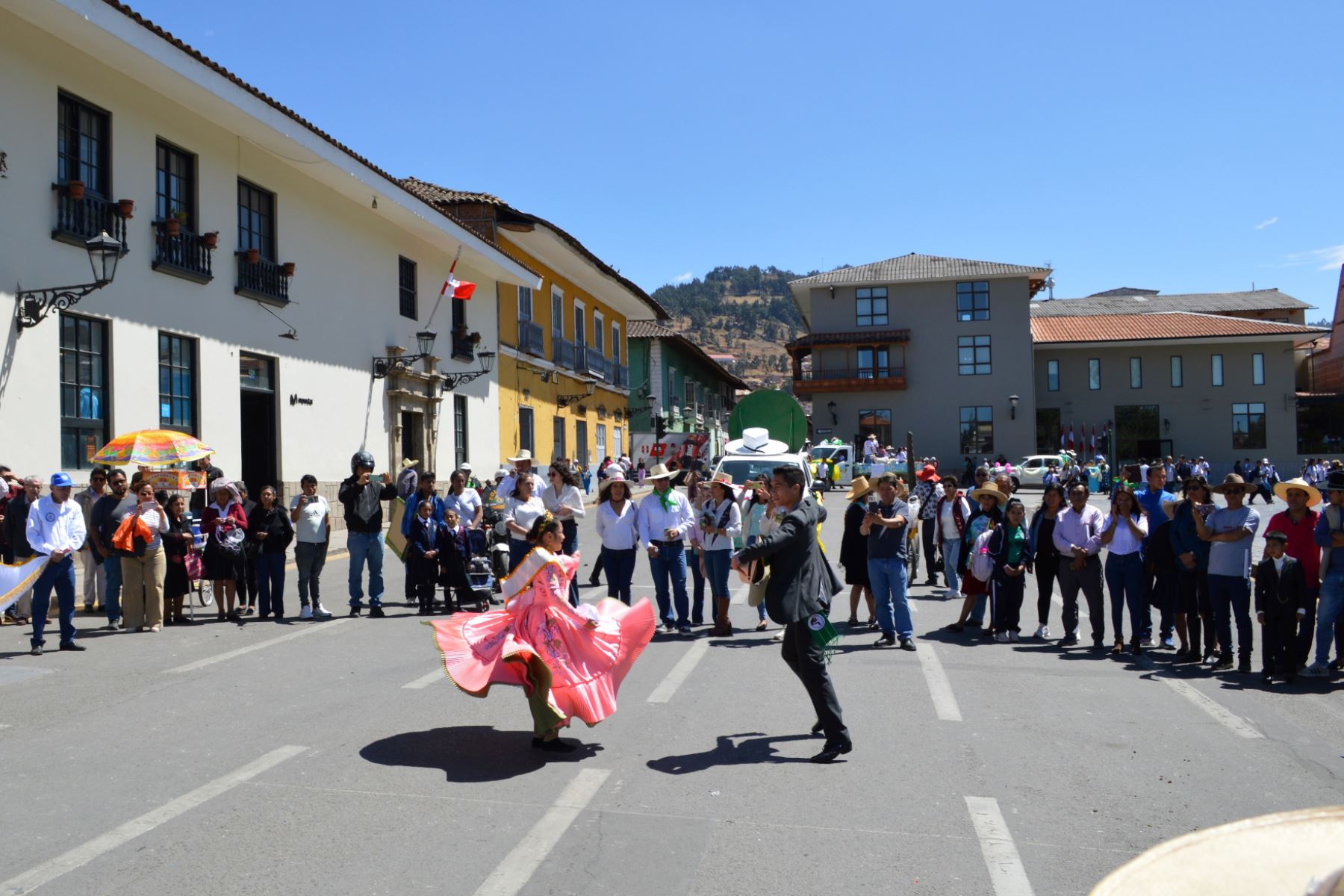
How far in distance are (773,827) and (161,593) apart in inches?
314

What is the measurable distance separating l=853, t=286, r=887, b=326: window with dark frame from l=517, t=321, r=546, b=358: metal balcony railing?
27.0 meters

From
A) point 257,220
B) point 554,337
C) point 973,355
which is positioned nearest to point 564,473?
point 257,220

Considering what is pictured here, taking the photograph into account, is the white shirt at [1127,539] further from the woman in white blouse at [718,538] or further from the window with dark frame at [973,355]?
the window with dark frame at [973,355]

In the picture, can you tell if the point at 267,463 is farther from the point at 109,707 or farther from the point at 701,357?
the point at 701,357

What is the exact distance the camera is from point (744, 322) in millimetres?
166250

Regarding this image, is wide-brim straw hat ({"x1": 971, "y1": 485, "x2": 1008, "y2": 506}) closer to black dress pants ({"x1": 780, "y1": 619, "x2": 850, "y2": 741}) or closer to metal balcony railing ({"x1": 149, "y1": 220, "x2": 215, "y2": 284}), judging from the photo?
black dress pants ({"x1": 780, "y1": 619, "x2": 850, "y2": 741})

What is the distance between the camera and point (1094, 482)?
126ft

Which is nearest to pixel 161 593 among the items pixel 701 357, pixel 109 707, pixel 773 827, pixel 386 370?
pixel 109 707

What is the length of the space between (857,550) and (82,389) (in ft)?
35.1

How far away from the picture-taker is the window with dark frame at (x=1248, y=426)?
54.3m

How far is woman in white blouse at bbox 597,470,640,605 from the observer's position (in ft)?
33.5

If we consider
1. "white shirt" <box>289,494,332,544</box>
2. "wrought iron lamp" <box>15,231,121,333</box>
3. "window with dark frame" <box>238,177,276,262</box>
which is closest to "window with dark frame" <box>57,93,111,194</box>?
"wrought iron lamp" <box>15,231,121,333</box>

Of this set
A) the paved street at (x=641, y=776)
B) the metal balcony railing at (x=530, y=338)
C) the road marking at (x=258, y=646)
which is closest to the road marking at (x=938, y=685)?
the paved street at (x=641, y=776)

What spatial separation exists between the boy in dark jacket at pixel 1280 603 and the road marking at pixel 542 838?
5729 millimetres
